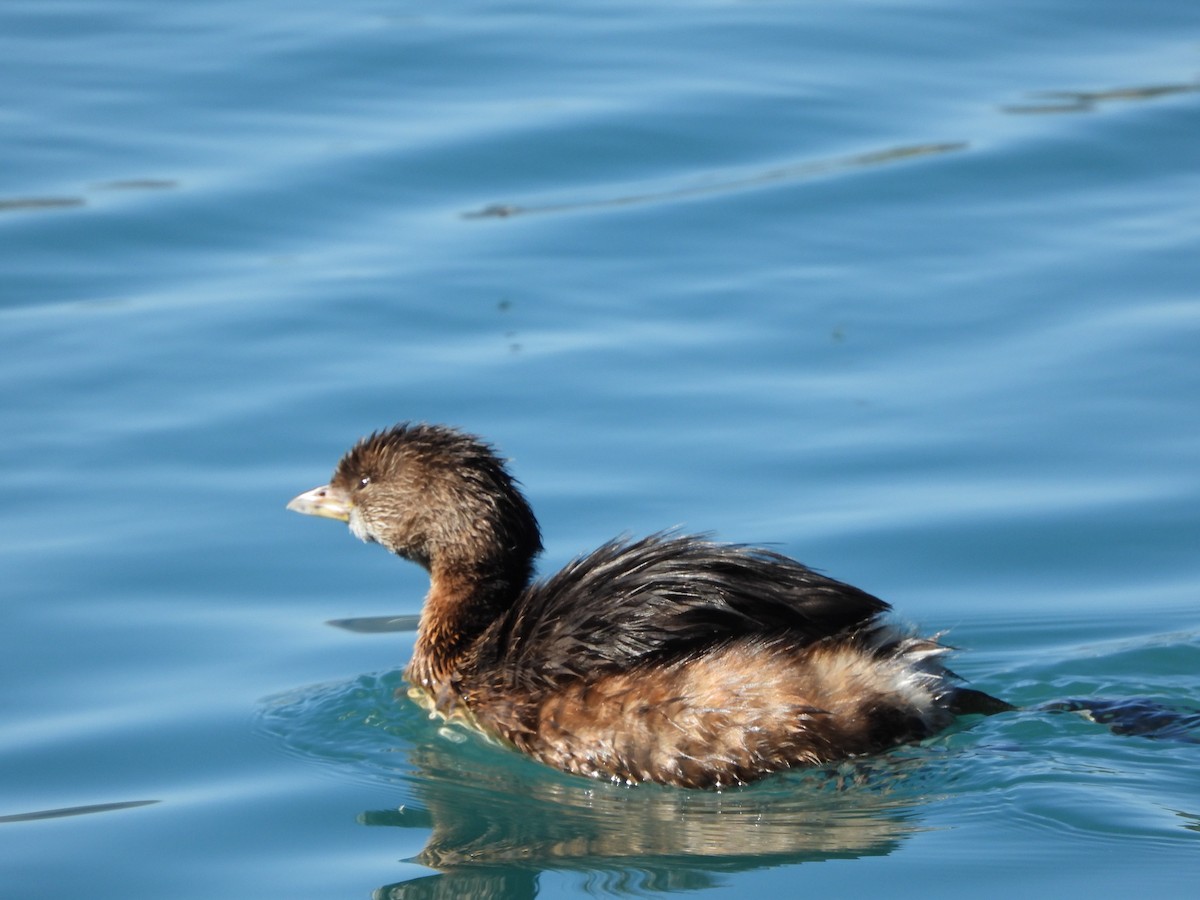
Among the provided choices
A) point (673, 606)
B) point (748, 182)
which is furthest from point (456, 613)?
point (748, 182)

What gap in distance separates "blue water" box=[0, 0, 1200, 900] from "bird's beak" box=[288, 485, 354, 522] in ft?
1.26

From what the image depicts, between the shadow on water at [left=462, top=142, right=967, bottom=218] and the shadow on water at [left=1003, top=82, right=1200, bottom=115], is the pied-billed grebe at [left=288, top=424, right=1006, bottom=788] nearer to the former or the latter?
the shadow on water at [left=462, top=142, right=967, bottom=218]

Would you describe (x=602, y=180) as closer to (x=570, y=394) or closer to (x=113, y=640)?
(x=570, y=394)

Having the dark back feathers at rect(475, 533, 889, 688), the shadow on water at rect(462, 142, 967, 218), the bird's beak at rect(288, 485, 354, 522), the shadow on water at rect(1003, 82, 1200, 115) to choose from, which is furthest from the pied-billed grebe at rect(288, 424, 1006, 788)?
the shadow on water at rect(1003, 82, 1200, 115)

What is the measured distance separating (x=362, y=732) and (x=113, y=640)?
1140 mm

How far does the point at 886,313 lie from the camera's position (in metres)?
9.43

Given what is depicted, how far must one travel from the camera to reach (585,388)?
873 cm

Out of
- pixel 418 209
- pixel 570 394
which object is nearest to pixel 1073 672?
pixel 570 394

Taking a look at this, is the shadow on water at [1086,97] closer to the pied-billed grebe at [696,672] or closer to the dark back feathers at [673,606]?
the pied-billed grebe at [696,672]

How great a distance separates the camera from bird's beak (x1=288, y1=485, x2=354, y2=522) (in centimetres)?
696

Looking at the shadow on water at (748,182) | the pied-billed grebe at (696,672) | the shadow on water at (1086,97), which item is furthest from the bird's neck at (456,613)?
the shadow on water at (1086,97)

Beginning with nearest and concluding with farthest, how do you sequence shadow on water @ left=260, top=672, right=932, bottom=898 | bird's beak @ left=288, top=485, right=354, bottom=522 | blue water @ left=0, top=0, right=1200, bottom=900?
1. shadow on water @ left=260, top=672, right=932, bottom=898
2. blue water @ left=0, top=0, right=1200, bottom=900
3. bird's beak @ left=288, top=485, right=354, bottom=522

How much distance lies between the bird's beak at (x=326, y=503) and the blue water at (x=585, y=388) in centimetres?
38

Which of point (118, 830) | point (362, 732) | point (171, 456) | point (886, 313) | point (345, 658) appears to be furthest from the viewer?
point (886, 313)
